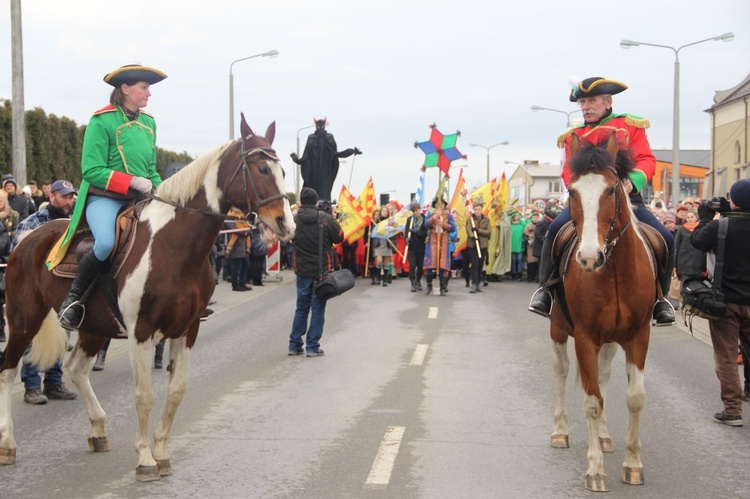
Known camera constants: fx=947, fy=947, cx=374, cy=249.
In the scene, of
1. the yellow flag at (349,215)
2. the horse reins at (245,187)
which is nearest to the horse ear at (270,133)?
the horse reins at (245,187)

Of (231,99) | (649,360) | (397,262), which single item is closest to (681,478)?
(649,360)

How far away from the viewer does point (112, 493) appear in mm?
6215

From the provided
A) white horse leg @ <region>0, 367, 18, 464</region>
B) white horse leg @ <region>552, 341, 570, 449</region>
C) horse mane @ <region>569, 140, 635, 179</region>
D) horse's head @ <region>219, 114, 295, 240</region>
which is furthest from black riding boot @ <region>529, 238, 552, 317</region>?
white horse leg @ <region>0, 367, 18, 464</region>

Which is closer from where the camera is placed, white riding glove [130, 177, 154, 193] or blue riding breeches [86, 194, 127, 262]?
blue riding breeches [86, 194, 127, 262]

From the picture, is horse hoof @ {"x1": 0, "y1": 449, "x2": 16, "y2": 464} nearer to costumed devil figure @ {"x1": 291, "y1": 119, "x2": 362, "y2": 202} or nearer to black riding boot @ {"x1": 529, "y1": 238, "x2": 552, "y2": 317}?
black riding boot @ {"x1": 529, "y1": 238, "x2": 552, "y2": 317}

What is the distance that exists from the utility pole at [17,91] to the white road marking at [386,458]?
40.2 ft

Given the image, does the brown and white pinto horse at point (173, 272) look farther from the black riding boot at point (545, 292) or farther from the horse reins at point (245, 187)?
the black riding boot at point (545, 292)

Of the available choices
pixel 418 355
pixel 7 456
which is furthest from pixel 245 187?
pixel 418 355

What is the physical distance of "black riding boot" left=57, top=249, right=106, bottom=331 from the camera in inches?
271

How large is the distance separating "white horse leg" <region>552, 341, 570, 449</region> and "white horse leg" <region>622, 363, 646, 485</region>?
2.92 feet

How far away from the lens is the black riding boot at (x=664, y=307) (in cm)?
710

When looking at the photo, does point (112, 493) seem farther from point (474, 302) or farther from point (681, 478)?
point (474, 302)

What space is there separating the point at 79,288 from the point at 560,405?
388 cm

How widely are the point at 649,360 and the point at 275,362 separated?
→ 4.91 metres
